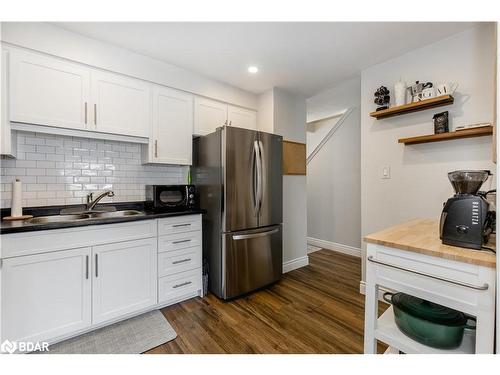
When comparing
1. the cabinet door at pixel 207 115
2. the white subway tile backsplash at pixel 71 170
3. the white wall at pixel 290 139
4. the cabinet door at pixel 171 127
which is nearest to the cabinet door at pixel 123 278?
the white subway tile backsplash at pixel 71 170

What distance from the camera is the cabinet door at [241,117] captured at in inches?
116

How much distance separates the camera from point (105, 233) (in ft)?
5.87

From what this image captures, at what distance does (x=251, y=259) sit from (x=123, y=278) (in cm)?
120

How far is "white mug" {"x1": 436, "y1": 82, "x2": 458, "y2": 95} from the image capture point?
192 cm

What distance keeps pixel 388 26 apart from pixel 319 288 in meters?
2.58

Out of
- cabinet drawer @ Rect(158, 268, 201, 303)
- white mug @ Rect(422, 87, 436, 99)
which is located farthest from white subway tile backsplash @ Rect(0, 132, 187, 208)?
white mug @ Rect(422, 87, 436, 99)

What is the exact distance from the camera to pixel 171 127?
8.04 feet

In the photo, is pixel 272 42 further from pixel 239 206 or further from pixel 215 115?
pixel 239 206

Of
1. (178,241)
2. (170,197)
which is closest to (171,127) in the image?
(170,197)

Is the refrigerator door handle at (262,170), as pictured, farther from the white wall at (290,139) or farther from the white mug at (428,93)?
the white mug at (428,93)

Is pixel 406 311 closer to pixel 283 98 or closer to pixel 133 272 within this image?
pixel 133 272

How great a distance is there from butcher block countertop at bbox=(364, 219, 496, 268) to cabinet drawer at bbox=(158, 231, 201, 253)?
163 cm

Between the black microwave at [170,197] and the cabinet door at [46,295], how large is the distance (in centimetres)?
74

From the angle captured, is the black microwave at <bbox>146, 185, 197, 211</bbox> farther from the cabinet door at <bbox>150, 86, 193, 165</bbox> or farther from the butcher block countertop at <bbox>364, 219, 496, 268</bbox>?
the butcher block countertop at <bbox>364, 219, 496, 268</bbox>
